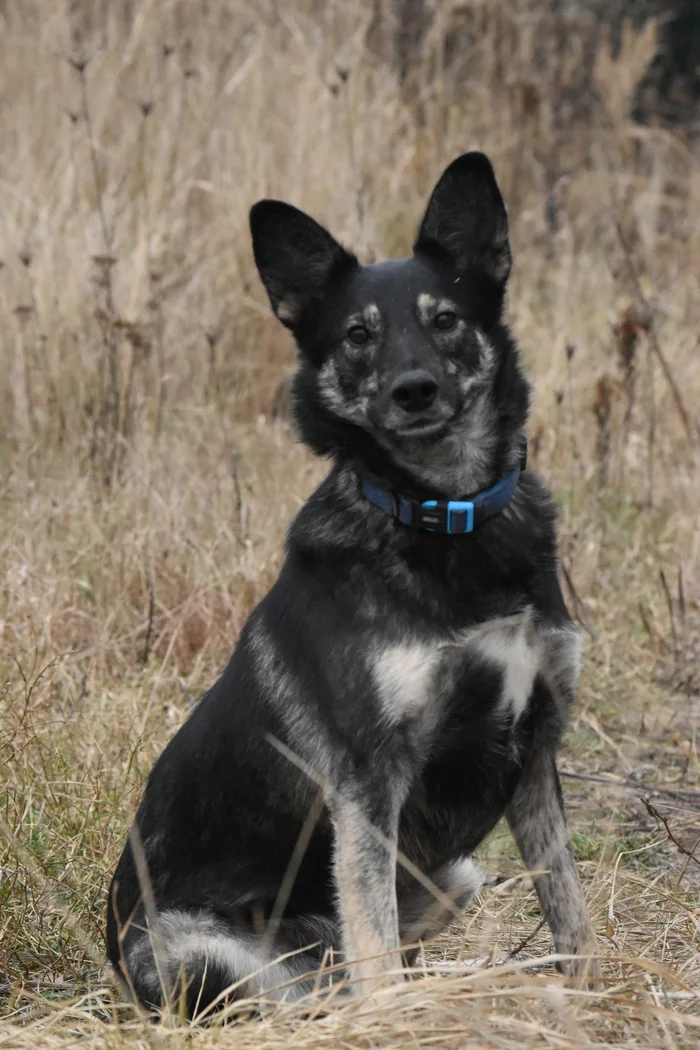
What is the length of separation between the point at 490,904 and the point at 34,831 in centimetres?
115

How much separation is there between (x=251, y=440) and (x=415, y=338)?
3.30 metres

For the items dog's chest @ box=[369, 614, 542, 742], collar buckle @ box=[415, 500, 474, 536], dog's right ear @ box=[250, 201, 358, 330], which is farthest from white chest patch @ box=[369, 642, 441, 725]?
dog's right ear @ box=[250, 201, 358, 330]

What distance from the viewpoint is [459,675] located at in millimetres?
2684

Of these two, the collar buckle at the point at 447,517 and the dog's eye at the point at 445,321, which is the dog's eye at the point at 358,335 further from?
the collar buckle at the point at 447,517

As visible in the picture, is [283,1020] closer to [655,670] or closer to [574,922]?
[574,922]

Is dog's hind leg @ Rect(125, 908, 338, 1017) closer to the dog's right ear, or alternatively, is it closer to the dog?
the dog

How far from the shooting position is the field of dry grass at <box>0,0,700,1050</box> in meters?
3.05

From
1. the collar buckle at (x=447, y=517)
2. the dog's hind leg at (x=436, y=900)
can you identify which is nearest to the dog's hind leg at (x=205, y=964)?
the dog's hind leg at (x=436, y=900)

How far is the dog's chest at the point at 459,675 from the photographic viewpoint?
2.62 m

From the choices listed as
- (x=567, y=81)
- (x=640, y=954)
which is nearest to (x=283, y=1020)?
(x=640, y=954)

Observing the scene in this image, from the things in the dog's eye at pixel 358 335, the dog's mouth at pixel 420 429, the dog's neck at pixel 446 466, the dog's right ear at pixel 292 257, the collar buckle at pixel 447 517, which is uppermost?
the dog's right ear at pixel 292 257

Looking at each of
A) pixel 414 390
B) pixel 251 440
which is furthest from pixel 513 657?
pixel 251 440

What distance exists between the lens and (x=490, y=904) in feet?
11.3

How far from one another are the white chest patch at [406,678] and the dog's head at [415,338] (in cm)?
49
